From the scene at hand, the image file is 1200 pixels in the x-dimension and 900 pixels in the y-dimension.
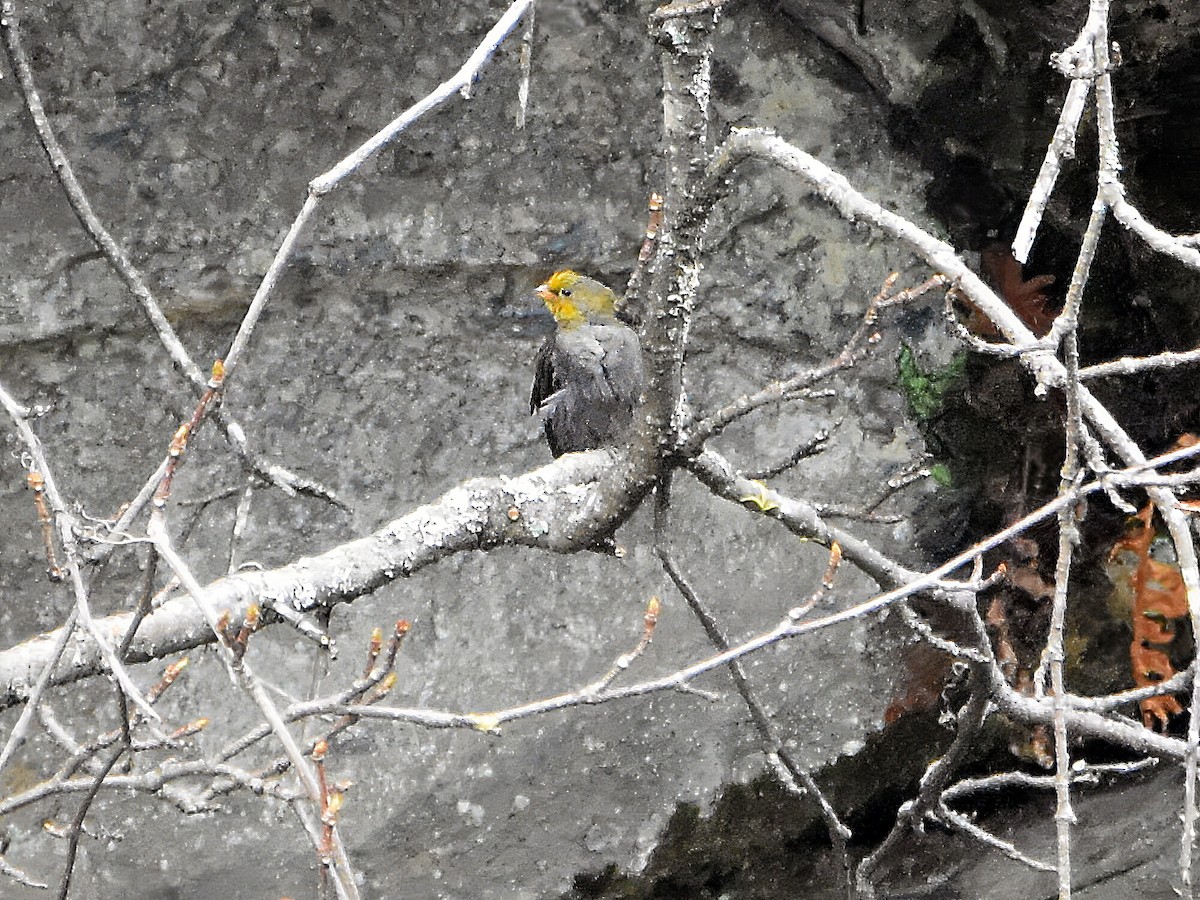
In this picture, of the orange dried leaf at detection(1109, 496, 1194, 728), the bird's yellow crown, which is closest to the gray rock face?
the bird's yellow crown

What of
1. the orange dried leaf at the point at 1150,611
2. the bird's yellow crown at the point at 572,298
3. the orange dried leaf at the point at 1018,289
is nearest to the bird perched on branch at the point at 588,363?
the bird's yellow crown at the point at 572,298

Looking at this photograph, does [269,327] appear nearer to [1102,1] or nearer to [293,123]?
[293,123]

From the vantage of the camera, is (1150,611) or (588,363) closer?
(588,363)

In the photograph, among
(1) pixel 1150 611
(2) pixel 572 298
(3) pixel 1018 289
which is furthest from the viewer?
(1) pixel 1150 611

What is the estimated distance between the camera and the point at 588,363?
2.53 metres

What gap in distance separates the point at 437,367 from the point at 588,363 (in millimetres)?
383

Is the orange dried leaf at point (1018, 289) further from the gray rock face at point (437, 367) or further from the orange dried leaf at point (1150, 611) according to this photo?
the orange dried leaf at point (1150, 611)

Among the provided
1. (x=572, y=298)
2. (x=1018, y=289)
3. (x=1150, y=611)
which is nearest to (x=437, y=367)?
(x=572, y=298)

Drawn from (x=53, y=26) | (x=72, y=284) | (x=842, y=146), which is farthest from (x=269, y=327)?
(x=842, y=146)

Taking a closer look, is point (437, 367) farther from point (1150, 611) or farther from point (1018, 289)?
point (1150, 611)

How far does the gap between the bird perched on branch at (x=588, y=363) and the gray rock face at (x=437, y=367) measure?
17 centimetres

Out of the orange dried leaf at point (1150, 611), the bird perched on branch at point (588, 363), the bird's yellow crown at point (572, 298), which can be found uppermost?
the bird's yellow crown at point (572, 298)

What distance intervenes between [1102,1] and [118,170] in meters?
1.88

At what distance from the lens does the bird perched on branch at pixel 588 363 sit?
99.0 inches
